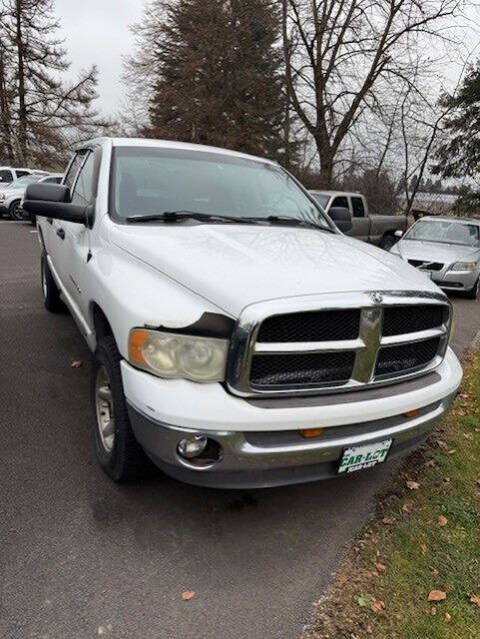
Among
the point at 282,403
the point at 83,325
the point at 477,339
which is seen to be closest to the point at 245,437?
the point at 282,403

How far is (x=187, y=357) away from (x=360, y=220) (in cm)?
1175

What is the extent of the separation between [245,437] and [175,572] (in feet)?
2.54

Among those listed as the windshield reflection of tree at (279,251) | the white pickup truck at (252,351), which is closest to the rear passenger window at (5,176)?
the white pickup truck at (252,351)

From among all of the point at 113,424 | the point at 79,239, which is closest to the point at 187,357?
the point at 113,424

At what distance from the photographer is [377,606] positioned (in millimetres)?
2293

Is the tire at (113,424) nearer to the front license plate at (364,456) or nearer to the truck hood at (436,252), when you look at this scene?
the front license plate at (364,456)

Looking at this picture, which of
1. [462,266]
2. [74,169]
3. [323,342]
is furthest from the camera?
[462,266]

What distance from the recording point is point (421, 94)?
2045cm

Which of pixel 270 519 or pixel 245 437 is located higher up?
pixel 245 437

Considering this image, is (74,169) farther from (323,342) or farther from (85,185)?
(323,342)

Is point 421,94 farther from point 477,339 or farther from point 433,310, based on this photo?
point 433,310

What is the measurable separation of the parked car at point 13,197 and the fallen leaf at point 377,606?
1721 cm

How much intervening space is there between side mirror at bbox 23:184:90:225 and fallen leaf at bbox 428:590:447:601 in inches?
116

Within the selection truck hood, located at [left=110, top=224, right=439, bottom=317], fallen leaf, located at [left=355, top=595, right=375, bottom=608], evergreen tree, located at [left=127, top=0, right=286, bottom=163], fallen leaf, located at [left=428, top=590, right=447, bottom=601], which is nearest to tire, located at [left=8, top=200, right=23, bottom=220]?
evergreen tree, located at [left=127, top=0, right=286, bottom=163]
